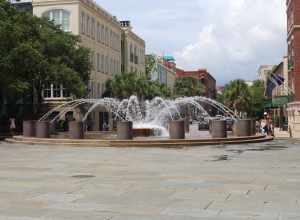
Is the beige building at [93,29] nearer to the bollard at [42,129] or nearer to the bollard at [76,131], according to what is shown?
the bollard at [42,129]

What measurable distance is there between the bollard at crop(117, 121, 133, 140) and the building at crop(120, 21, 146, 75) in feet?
185

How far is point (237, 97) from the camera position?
108312 mm

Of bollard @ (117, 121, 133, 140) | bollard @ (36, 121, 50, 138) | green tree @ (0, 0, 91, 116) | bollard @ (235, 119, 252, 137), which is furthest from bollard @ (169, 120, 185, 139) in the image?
green tree @ (0, 0, 91, 116)

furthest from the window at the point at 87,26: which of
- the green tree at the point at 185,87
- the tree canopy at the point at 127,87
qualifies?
the green tree at the point at 185,87

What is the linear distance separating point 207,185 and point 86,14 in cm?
5557

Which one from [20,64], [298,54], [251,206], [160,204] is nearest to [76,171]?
[160,204]

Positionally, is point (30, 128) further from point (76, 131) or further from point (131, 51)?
point (131, 51)

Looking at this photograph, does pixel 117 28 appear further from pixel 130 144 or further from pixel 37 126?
pixel 130 144

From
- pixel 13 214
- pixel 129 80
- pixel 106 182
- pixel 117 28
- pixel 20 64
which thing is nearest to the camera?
pixel 13 214

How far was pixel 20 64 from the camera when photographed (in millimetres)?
39156

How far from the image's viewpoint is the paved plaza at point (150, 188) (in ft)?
30.5

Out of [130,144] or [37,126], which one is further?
[37,126]

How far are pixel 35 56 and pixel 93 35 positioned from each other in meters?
30.1

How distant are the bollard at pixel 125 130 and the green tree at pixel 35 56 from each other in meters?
12.8
